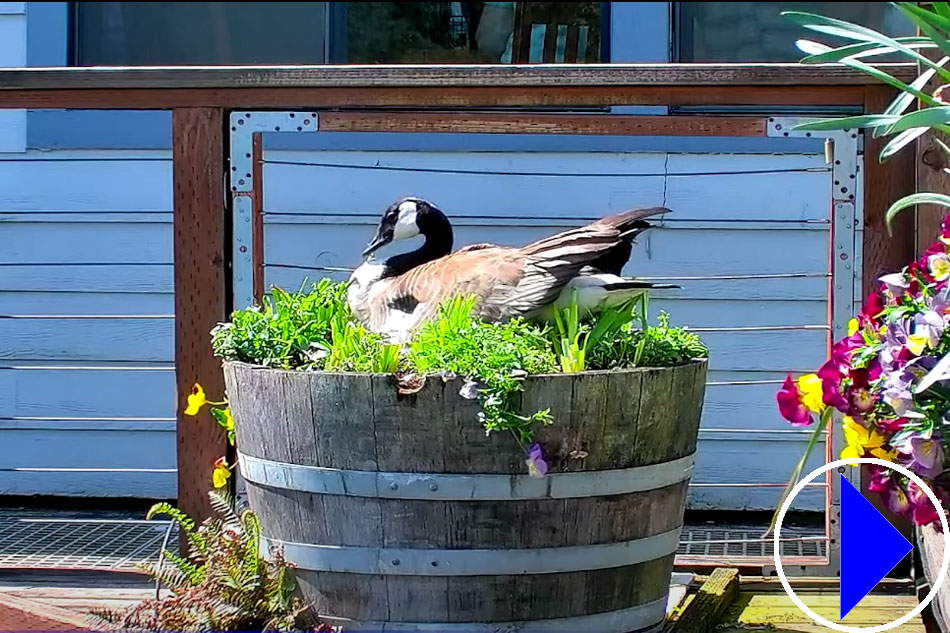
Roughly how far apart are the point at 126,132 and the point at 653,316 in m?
2.07

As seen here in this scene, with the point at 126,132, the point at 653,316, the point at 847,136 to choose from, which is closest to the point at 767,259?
the point at 653,316

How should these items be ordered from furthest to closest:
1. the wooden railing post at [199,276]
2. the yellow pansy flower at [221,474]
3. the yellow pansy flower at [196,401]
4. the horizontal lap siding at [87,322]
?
1. the horizontal lap siding at [87,322]
2. the wooden railing post at [199,276]
3. the yellow pansy flower at [221,474]
4. the yellow pansy flower at [196,401]

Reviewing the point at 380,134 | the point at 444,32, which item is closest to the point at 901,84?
the point at 380,134

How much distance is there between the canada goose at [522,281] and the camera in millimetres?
2143

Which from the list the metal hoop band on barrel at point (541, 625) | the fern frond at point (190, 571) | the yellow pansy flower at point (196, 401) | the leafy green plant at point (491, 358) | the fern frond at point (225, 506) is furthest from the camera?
the yellow pansy flower at point (196, 401)

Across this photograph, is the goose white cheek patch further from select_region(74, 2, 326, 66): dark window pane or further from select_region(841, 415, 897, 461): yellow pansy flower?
select_region(74, 2, 326, 66): dark window pane

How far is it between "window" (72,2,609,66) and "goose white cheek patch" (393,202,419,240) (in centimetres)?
215

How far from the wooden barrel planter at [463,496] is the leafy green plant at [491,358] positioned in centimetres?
3

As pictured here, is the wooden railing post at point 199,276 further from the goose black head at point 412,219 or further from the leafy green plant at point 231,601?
the leafy green plant at point 231,601

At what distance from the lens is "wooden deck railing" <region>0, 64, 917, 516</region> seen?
102 inches

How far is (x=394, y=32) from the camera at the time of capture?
4777mm

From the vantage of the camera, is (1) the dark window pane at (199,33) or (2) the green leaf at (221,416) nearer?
(2) the green leaf at (221,416)

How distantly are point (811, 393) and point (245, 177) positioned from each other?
1.37 m

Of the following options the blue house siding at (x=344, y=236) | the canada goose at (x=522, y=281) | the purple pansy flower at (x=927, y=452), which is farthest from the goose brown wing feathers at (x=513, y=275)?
the blue house siding at (x=344, y=236)
